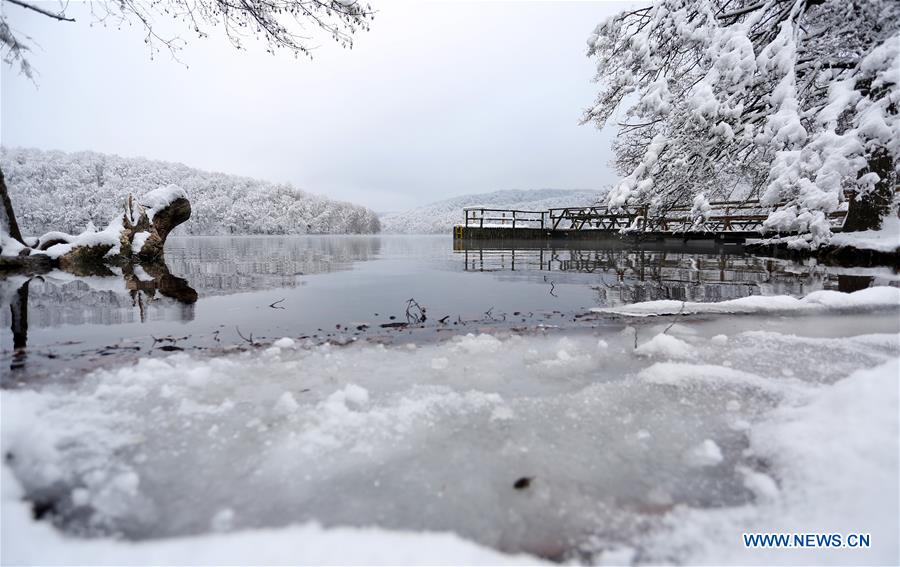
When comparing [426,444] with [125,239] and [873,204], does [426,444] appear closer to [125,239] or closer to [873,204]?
[125,239]

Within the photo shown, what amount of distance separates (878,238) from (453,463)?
12452mm

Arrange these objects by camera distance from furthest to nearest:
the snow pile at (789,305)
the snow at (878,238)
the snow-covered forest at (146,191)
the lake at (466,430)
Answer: the snow-covered forest at (146,191)
the snow at (878,238)
the snow pile at (789,305)
the lake at (466,430)

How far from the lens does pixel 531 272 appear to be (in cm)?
909

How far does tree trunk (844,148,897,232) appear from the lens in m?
8.29

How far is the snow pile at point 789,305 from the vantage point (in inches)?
165

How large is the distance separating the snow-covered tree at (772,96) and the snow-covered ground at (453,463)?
4.65m

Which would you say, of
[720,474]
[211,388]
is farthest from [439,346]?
[720,474]

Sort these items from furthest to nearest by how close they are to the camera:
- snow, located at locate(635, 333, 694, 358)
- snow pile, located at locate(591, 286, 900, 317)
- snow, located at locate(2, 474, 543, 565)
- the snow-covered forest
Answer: the snow-covered forest < snow pile, located at locate(591, 286, 900, 317) < snow, located at locate(635, 333, 694, 358) < snow, located at locate(2, 474, 543, 565)

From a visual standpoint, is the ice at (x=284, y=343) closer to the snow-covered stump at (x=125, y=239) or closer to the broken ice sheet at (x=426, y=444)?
the broken ice sheet at (x=426, y=444)

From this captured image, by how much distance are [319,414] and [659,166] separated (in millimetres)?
7751

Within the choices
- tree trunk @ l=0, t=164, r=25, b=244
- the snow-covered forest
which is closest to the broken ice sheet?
tree trunk @ l=0, t=164, r=25, b=244

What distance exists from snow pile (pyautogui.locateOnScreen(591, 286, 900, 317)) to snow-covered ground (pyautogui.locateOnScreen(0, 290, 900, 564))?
177 cm

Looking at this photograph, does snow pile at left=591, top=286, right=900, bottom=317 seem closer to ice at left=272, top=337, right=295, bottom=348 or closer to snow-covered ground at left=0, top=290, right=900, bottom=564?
snow-covered ground at left=0, top=290, right=900, bottom=564

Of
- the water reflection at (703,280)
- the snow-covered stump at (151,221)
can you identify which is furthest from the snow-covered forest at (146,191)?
the water reflection at (703,280)
